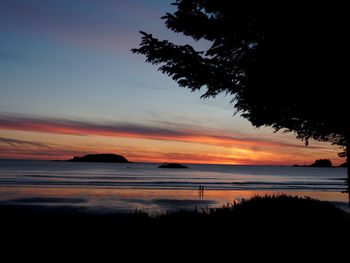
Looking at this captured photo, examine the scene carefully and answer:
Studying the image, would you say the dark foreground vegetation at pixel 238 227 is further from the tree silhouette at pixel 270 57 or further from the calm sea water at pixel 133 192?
the calm sea water at pixel 133 192

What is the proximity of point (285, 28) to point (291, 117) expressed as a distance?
117 inches

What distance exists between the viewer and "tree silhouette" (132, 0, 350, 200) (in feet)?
18.2

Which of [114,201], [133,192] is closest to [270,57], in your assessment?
[114,201]

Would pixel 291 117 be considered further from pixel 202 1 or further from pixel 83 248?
pixel 83 248

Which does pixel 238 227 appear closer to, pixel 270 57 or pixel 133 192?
pixel 270 57

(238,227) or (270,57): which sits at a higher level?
(270,57)

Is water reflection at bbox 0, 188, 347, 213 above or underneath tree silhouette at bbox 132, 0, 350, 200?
underneath

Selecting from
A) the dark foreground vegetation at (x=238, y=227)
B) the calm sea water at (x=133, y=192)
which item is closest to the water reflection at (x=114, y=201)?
the calm sea water at (x=133, y=192)

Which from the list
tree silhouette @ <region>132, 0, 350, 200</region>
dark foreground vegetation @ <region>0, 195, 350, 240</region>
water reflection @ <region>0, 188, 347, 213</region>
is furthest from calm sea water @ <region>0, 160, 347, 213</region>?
tree silhouette @ <region>132, 0, 350, 200</region>

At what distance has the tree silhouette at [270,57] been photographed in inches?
218

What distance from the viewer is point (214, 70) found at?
682 cm

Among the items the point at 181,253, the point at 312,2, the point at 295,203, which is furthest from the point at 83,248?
the point at 295,203

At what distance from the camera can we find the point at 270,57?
235 inches

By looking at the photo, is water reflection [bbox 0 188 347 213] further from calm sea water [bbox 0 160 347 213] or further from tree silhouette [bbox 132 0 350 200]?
tree silhouette [bbox 132 0 350 200]
